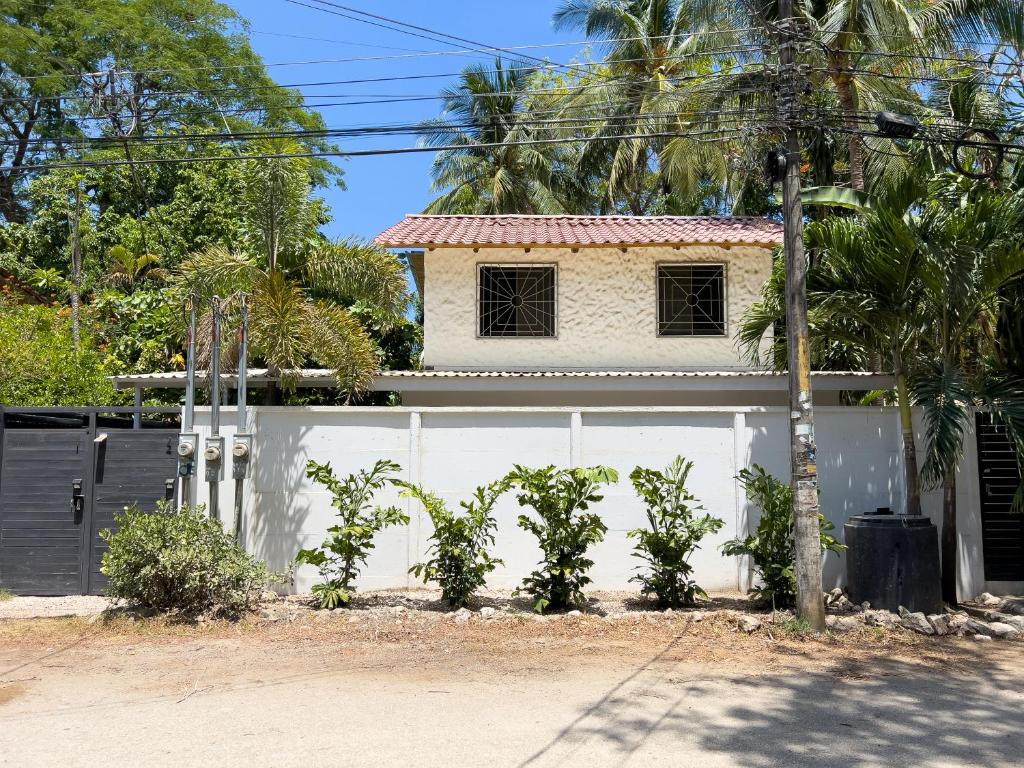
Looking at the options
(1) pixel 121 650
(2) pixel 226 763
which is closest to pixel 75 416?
(1) pixel 121 650

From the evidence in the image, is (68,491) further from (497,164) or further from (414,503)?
(497,164)

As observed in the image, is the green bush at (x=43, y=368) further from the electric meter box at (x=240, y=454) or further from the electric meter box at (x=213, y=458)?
the electric meter box at (x=240, y=454)

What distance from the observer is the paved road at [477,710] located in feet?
17.6

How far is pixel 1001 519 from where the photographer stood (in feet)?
32.6

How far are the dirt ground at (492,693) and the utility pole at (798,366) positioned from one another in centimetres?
54

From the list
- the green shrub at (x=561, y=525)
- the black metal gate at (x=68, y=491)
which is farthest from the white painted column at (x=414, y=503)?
the black metal gate at (x=68, y=491)

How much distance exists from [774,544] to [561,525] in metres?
2.17

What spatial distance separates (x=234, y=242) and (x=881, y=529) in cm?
1785

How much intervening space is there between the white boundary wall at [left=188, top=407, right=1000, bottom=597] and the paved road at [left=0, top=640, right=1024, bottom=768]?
211 centimetres

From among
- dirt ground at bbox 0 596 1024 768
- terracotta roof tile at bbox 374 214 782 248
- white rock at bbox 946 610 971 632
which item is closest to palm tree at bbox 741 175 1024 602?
white rock at bbox 946 610 971 632

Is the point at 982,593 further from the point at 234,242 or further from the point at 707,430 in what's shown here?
the point at 234,242

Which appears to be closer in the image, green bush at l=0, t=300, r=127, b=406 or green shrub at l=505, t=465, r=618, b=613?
green shrub at l=505, t=465, r=618, b=613

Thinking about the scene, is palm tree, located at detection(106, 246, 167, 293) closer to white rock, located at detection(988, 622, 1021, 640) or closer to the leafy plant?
the leafy plant

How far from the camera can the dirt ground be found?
542cm
